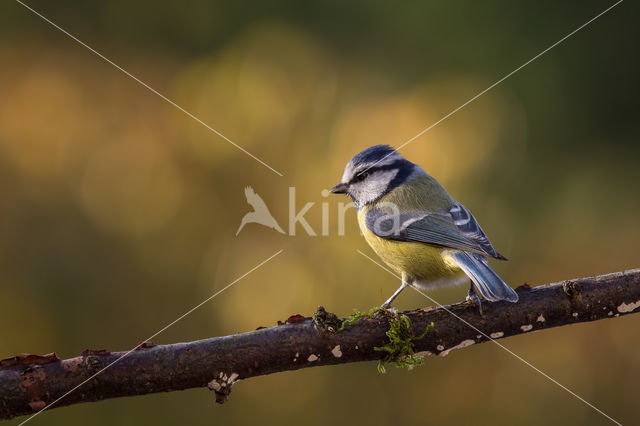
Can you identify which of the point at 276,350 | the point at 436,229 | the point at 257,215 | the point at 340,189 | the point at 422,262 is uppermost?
the point at 257,215

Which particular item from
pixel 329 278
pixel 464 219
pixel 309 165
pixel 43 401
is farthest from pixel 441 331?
pixel 309 165

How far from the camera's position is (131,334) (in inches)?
131

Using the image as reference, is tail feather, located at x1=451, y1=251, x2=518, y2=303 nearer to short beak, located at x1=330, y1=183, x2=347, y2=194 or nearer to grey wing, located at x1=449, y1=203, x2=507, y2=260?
grey wing, located at x1=449, y1=203, x2=507, y2=260

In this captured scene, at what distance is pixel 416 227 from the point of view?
2.45 metres

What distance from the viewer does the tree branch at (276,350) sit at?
1573mm

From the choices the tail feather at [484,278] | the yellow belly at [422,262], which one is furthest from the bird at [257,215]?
the tail feather at [484,278]

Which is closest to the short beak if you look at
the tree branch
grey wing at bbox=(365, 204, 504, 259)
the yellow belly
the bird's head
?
the bird's head

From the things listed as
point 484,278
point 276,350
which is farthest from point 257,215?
point 276,350

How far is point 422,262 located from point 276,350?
0.87 metres

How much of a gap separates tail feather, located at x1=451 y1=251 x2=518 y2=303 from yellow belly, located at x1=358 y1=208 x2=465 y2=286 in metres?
0.06

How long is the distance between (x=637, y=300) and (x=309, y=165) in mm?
2090

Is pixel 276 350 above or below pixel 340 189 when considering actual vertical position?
below

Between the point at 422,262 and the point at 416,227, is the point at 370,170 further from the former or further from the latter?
the point at 422,262

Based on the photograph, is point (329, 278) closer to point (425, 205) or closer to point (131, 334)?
point (425, 205)
